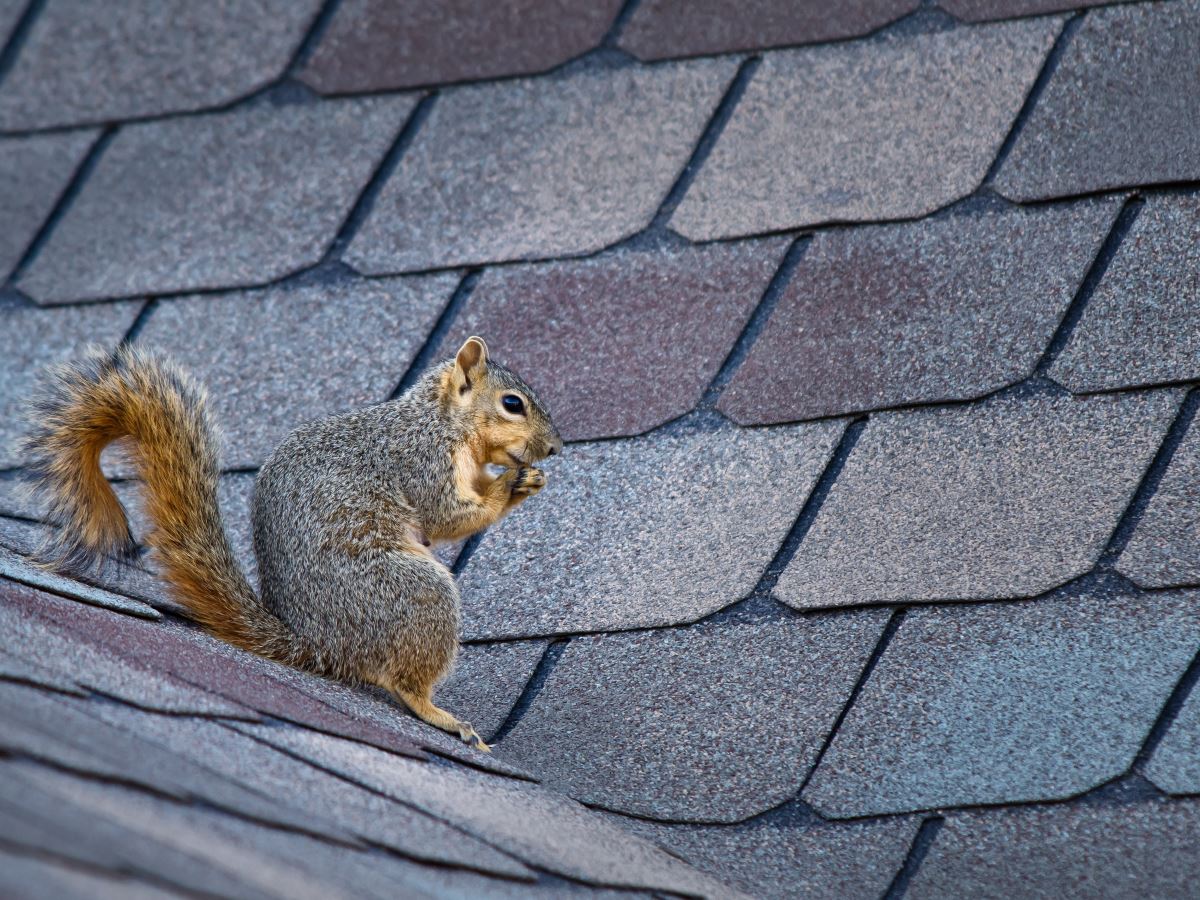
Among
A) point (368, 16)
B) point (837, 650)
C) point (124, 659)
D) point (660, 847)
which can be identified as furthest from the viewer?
point (368, 16)

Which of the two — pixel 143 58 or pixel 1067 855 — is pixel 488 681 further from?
pixel 143 58

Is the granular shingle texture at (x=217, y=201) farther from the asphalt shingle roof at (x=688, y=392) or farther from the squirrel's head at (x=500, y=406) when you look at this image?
the squirrel's head at (x=500, y=406)

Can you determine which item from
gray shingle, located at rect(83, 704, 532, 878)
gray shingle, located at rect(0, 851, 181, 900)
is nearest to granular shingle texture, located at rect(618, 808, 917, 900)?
gray shingle, located at rect(83, 704, 532, 878)

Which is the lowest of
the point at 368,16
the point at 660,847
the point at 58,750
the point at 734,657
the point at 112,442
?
the point at 58,750

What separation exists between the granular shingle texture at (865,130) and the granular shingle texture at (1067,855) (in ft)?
3.07

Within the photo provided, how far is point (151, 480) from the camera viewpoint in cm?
186

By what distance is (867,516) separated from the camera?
1898 mm

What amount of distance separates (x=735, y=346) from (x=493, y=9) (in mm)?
797

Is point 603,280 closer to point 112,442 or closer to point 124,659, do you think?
point 112,442

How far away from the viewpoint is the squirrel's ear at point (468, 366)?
6.63ft

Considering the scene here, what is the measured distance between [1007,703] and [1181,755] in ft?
0.67

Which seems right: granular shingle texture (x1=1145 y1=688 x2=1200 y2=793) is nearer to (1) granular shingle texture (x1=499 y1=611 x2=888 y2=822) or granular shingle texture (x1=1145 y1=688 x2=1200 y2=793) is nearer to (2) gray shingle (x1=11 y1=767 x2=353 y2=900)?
(1) granular shingle texture (x1=499 y1=611 x2=888 y2=822)

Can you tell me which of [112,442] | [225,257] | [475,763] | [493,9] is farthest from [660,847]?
[493,9]

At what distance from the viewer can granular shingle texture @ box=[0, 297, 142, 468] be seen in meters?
2.29
